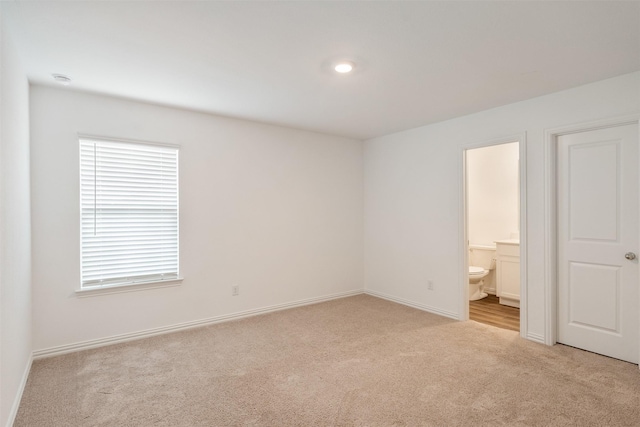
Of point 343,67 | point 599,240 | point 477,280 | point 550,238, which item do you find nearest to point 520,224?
point 550,238

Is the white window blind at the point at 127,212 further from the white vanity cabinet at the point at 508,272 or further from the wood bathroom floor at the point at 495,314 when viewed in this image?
→ the white vanity cabinet at the point at 508,272

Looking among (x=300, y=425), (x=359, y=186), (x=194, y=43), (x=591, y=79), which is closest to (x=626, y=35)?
(x=591, y=79)

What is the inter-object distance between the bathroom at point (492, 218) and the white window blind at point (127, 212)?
4.01 metres

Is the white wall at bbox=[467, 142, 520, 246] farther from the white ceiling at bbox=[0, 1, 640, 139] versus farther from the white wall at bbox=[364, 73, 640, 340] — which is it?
the white ceiling at bbox=[0, 1, 640, 139]

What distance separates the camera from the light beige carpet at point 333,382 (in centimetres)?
219

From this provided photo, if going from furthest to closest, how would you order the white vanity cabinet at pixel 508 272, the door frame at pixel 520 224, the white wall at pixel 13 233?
the white vanity cabinet at pixel 508 272, the door frame at pixel 520 224, the white wall at pixel 13 233

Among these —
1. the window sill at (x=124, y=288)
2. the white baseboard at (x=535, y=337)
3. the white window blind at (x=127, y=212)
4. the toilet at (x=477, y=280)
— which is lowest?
the white baseboard at (x=535, y=337)

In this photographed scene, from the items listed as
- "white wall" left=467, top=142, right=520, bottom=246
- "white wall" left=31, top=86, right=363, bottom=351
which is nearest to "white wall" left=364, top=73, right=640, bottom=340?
"white wall" left=31, top=86, right=363, bottom=351

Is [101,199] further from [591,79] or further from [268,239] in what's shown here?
[591,79]

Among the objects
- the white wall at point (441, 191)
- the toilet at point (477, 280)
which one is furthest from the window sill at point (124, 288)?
the toilet at point (477, 280)

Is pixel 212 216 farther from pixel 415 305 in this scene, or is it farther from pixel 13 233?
pixel 415 305

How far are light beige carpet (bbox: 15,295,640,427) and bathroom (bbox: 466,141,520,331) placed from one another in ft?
5.08

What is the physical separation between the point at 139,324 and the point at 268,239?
67.1 inches

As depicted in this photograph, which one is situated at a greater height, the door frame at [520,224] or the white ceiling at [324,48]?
the white ceiling at [324,48]
